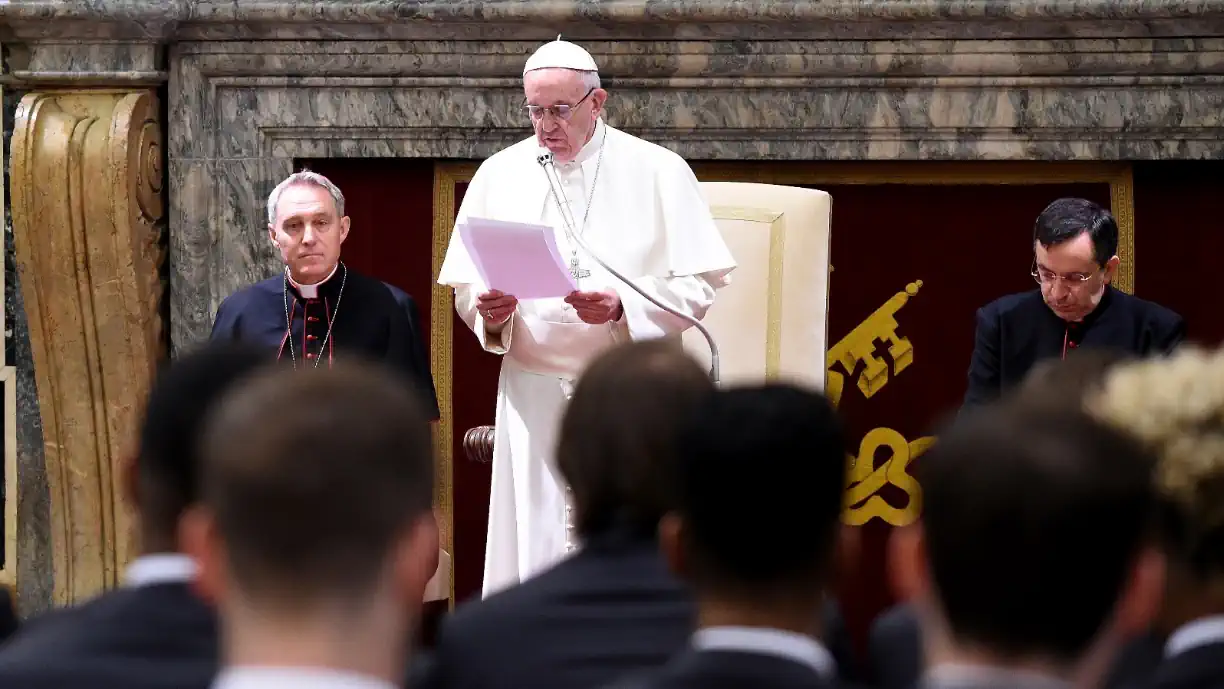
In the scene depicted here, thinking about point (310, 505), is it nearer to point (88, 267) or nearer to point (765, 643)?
point (765, 643)

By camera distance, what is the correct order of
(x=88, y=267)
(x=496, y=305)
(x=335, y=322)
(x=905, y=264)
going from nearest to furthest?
(x=496, y=305) < (x=335, y=322) < (x=88, y=267) < (x=905, y=264)

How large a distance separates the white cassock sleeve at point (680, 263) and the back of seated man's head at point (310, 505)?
328 cm

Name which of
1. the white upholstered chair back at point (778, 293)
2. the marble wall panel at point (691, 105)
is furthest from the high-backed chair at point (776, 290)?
the marble wall panel at point (691, 105)

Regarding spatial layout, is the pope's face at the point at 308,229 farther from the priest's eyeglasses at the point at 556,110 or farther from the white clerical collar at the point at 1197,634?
the white clerical collar at the point at 1197,634

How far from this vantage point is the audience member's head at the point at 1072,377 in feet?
7.53

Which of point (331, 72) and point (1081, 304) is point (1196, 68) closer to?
point (1081, 304)

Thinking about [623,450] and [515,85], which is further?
[515,85]

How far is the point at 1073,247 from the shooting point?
522 centimetres

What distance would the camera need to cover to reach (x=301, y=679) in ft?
5.87

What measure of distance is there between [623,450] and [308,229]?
10.4ft

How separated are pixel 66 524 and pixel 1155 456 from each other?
502 cm

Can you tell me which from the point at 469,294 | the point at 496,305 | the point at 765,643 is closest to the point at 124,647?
the point at 765,643

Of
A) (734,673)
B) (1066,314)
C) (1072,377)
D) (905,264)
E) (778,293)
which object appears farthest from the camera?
(905,264)

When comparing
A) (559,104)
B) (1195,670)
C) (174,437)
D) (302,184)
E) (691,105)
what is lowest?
(1195,670)
